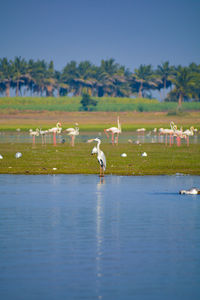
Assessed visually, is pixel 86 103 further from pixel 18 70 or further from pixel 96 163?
pixel 96 163

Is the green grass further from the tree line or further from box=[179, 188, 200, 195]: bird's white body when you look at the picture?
box=[179, 188, 200, 195]: bird's white body

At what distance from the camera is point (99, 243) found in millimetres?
15047

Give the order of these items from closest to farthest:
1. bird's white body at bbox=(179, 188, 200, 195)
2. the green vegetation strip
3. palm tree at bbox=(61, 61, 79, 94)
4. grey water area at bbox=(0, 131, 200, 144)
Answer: bird's white body at bbox=(179, 188, 200, 195)
the green vegetation strip
grey water area at bbox=(0, 131, 200, 144)
palm tree at bbox=(61, 61, 79, 94)

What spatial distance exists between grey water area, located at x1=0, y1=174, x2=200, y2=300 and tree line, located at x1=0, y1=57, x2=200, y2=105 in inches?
5629

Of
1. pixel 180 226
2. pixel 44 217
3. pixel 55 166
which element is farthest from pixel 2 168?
pixel 180 226

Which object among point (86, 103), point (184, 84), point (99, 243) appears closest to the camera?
point (99, 243)

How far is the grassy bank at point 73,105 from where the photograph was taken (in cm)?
14350

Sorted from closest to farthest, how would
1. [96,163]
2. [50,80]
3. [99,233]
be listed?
1. [99,233]
2. [96,163]
3. [50,80]

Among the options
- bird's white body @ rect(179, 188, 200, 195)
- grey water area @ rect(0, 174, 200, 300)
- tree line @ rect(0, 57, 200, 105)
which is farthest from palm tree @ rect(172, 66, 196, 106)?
grey water area @ rect(0, 174, 200, 300)

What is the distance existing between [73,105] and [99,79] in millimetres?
33262

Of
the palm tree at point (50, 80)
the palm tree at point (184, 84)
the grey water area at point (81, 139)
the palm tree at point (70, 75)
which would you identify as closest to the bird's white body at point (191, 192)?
the grey water area at point (81, 139)

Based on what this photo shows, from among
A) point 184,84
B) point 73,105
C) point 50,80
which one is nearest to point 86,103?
point 73,105

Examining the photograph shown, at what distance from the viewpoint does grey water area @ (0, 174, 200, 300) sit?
1164 centimetres

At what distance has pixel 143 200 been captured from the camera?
22.0 metres
